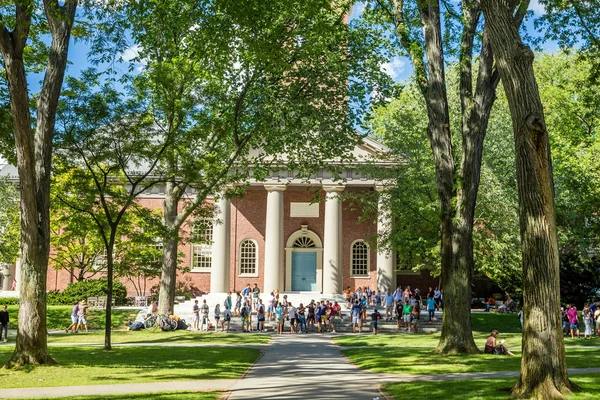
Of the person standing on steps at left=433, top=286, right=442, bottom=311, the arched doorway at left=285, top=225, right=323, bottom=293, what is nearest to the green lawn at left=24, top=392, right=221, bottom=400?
the person standing on steps at left=433, top=286, right=442, bottom=311

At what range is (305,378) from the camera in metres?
13.3

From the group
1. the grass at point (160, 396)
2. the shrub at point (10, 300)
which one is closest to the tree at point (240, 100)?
the grass at point (160, 396)

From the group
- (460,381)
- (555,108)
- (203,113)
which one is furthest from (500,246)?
(460,381)

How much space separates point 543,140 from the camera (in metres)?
10.0

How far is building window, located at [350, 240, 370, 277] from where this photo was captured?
150ft

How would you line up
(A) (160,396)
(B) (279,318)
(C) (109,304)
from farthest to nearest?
(B) (279,318)
(C) (109,304)
(A) (160,396)

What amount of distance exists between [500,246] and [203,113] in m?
16.7

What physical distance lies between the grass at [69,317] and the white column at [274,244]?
27.9 ft

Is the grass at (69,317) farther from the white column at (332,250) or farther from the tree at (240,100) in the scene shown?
the white column at (332,250)

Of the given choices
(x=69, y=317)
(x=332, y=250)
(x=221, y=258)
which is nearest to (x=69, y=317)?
(x=69, y=317)

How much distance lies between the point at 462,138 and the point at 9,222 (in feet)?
105

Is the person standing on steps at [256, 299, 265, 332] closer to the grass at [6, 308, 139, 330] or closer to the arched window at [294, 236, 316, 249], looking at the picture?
the grass at [6, 308, 139, 330]

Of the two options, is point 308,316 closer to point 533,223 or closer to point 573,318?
point 573,318

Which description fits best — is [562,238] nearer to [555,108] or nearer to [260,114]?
[555,108]
